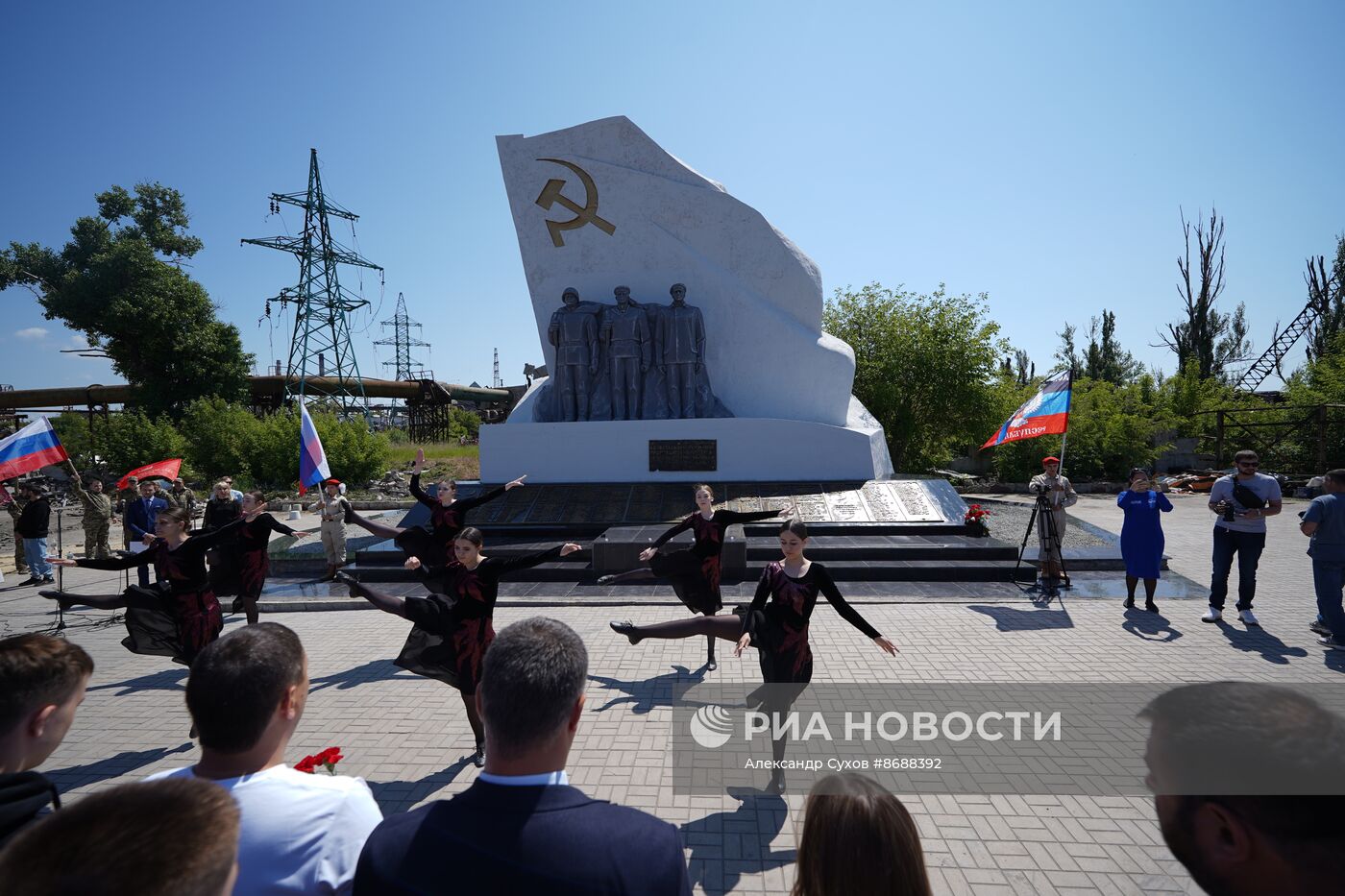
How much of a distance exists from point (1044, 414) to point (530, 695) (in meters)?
9.35

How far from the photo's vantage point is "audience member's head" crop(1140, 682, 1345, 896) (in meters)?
1.15

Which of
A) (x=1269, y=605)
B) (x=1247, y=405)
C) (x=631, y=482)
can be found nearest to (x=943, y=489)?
(x=1269, y=605)

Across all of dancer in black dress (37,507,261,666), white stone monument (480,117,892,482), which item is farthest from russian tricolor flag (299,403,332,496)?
white stone monument (480,117,892,482)

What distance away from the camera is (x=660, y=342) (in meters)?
14.1

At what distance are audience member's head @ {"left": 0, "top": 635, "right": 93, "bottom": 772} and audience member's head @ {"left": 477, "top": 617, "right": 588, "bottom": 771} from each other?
1.30 metres

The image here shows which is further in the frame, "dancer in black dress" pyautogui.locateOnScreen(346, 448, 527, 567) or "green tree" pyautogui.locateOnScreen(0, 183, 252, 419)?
"green tree" pyautogui.locateOnScreen(0, 183, 252, 419)

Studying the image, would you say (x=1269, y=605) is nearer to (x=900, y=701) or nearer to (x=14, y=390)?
(x=900, y=701)

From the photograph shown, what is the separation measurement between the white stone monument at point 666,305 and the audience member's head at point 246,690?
11.5 meters

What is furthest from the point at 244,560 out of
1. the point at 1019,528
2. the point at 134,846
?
the point at 1019,528

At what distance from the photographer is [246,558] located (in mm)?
6652

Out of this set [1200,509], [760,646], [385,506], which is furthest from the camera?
[385,506]

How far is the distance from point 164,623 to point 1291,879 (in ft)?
22.5

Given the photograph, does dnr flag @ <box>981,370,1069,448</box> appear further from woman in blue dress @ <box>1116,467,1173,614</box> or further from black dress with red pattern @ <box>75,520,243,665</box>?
black dress with red pattern @ <box>75,520,243,665</box>

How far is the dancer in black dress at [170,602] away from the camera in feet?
17.5
